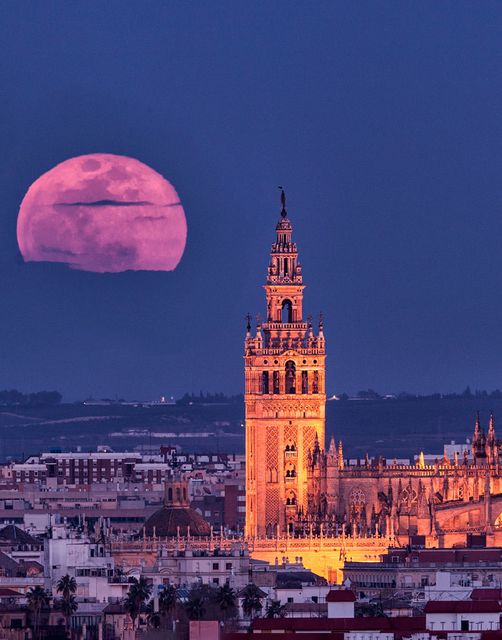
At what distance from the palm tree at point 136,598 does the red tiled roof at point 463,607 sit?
58.5 ft

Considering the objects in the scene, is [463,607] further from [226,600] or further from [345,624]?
[226,600]

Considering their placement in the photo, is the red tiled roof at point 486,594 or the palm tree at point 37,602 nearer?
the red tiled roof at point 486,594

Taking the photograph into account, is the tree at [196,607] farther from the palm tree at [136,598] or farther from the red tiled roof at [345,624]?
the red tiled roof at [345,624]

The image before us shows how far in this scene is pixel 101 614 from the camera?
175375 millimetres

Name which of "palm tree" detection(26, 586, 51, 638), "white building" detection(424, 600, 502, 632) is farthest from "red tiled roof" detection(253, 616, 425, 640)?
"palm tree" detection(26, 586, 51, 638)

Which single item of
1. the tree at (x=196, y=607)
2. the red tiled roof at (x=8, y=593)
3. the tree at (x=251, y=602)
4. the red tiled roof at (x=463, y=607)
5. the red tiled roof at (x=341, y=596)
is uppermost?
the red tiled roof at (x=8, y=593)

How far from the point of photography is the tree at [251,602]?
17262cm

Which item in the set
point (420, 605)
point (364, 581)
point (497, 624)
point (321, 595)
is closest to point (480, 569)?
point (364, 581)

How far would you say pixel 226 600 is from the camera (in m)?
173

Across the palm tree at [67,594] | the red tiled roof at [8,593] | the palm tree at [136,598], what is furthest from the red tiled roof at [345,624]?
the red tiled roof at [8,593]

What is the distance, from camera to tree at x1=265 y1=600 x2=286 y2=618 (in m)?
166

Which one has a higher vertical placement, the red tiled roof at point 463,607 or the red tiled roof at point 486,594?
the red tiled roof at point 486,594

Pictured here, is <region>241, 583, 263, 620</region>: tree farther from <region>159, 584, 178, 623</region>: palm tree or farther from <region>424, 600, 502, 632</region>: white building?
<region>424, 600, 502, 632</region>: white building

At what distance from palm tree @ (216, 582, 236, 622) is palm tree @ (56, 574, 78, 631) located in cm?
508
